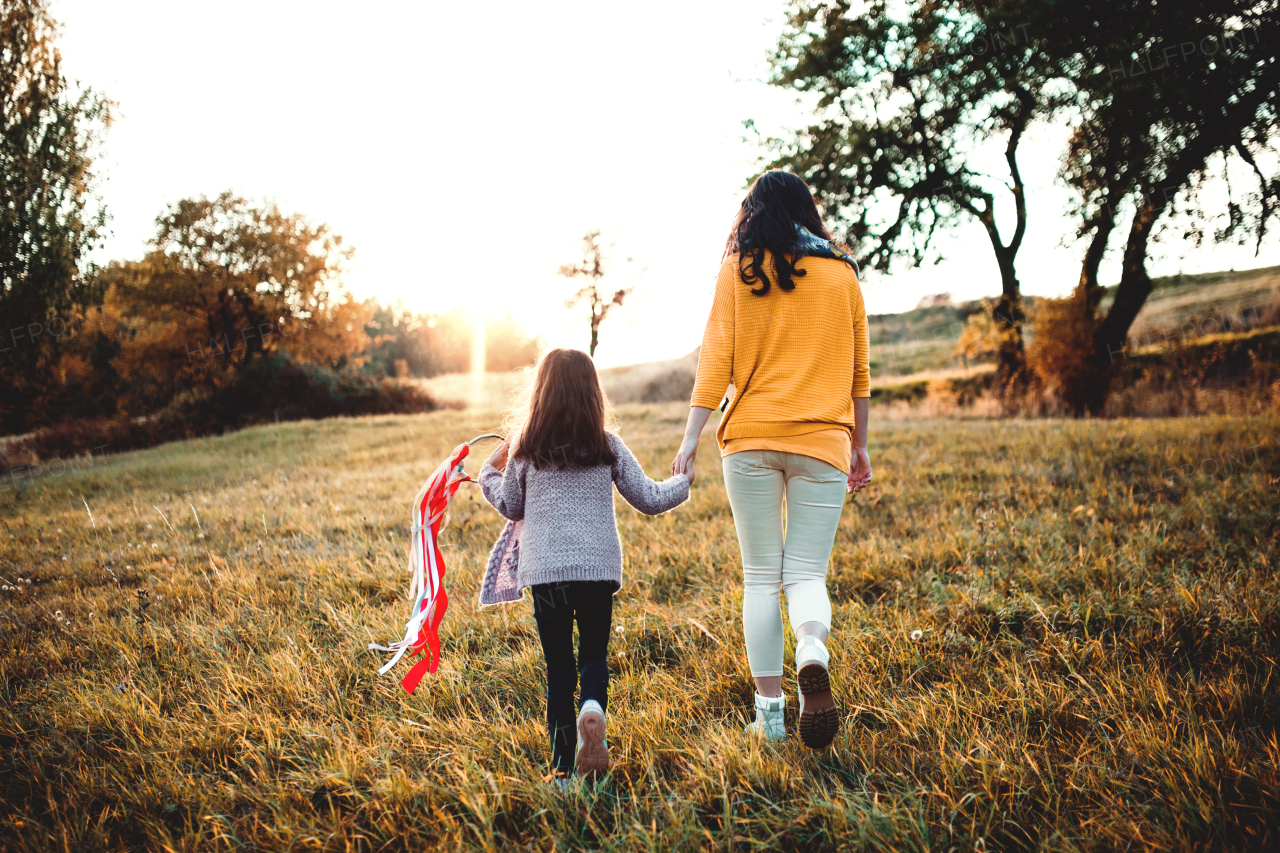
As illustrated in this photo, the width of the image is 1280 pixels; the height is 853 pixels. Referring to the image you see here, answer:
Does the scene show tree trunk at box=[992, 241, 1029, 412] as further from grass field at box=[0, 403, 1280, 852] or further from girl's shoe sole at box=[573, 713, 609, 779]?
girl's shoe sole at box=[573, 713, 609, 779]

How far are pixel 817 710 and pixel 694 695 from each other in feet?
2.63

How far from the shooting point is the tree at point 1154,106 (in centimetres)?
937

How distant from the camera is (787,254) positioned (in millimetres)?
2502

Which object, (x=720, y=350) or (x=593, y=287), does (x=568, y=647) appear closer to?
(x=720, y=350)

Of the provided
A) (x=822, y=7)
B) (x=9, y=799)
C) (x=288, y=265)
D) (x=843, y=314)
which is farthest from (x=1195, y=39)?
(x=288, y=265)

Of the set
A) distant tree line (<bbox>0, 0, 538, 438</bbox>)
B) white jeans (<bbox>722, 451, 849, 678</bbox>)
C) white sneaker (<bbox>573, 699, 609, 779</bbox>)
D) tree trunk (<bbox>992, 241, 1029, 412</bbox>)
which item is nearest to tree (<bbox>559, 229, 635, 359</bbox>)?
distant tree line (<bbox>0, 0, 538, 438</bbox>)

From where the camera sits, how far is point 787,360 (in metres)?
2.49

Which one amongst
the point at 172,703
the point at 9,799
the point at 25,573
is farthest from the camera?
the point at 25,573

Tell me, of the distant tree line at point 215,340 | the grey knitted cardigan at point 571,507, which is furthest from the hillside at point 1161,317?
the distant tree line at point 215,340

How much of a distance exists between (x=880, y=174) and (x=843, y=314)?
13.1 metres

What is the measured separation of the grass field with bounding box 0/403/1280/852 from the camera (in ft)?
6.51

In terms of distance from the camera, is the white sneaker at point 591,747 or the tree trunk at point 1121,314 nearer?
the white sneaker at point 591,747

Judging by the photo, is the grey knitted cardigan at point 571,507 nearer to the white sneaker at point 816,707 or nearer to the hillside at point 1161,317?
the white sneaker at point 816,707

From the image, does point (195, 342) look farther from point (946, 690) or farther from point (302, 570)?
point (946, 690)
